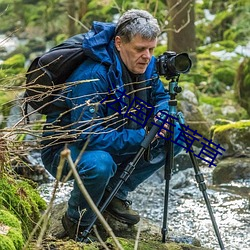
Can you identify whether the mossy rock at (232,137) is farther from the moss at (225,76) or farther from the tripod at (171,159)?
the moss at (225,76)

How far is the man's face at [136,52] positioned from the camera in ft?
11.2

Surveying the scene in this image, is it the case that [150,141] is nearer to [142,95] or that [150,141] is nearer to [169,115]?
[169,115]

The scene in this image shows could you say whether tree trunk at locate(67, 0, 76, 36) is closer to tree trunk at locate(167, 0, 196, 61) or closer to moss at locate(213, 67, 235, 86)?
tree trunk at locate(167, 0, 196, 61)

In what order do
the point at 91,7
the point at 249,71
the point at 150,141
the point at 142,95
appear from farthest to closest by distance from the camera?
the point at 91,7
the point at 249,71
the point at 142,95
the point at 150,141

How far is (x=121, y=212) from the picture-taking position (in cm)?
383

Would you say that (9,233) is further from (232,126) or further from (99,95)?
(232,126)

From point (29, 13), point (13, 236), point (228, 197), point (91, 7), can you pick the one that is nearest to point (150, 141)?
point (13, 236)

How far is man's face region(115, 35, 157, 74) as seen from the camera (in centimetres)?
342

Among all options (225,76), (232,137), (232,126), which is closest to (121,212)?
(232,137)

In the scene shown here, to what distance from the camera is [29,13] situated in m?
16.3

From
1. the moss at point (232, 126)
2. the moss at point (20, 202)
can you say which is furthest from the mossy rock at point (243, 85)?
the moss at point (20, 202)

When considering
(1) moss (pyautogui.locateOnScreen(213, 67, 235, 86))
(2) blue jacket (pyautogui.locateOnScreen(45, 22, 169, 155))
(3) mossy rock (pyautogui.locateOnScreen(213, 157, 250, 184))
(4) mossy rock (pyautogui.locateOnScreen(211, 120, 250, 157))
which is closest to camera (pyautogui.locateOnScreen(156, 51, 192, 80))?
(2) blue jacket (pyautogui.locateOnScreen(45, 22, 169, 155))

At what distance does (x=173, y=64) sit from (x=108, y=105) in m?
0.43

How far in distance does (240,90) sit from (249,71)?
330 mm
